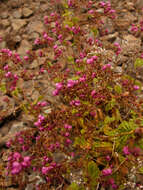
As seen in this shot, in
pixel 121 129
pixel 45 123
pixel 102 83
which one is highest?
pixel 102 83

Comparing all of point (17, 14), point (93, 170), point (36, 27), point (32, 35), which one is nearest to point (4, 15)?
point (17, 14)

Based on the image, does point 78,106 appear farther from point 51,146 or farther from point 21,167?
point 21,167

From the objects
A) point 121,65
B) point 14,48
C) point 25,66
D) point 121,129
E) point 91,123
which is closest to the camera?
point 121,129

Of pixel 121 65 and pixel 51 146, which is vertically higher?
pixel 121 65

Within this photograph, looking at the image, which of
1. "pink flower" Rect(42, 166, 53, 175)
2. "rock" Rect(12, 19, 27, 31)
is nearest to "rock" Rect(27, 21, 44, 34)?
"rock" Rect(12, 19, 27, 31)

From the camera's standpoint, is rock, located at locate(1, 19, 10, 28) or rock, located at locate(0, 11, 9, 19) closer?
rock, located at locate(1, 19, 10, 28)

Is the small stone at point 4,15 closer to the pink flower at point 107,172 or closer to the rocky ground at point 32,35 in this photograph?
the rocky ground at point 32,35

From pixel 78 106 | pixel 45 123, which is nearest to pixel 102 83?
pixel 78 106

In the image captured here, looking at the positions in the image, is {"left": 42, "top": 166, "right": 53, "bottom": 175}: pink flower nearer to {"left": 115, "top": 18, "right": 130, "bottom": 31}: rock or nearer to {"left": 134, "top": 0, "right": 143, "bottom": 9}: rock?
{"left": 115, "top": 18, "right": 130, "bottom": 31}: rock
